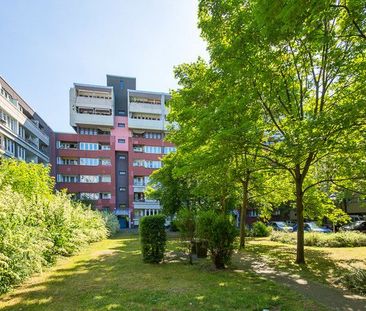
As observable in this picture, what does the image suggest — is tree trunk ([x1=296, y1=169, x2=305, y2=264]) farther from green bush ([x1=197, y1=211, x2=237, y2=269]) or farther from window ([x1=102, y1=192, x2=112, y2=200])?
window ([x1=102, y1=192, x2=112, y2=200])

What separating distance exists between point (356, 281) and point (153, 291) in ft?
16.8

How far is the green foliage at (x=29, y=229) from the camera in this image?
26.3ft

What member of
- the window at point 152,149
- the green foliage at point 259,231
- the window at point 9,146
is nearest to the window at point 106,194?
the window at point 152,149

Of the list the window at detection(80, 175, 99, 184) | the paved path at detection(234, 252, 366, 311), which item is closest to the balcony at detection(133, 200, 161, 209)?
the window at detection(80, 175, 99, 184)

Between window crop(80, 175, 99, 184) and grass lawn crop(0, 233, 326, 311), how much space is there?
1771 inches

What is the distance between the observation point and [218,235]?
1034cm

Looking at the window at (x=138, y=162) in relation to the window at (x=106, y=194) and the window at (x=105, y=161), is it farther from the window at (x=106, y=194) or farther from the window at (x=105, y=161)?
the window at (x=106, y=194)

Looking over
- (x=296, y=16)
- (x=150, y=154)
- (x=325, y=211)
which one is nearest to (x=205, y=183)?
(x=325, y=211)

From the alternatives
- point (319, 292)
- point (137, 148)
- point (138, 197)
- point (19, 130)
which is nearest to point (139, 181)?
point (138, 197)

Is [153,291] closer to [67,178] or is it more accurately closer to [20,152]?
[20,152]

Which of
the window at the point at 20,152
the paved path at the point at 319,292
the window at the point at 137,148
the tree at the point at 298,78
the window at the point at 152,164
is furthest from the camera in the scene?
the window at the point at 137,148

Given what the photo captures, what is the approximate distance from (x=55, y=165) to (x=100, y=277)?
48071 mm

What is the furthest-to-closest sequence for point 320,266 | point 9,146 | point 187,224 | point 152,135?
point 152,135
point 9,146
point 187,224
point 320,266

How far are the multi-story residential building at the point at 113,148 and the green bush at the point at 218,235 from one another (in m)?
43.0
